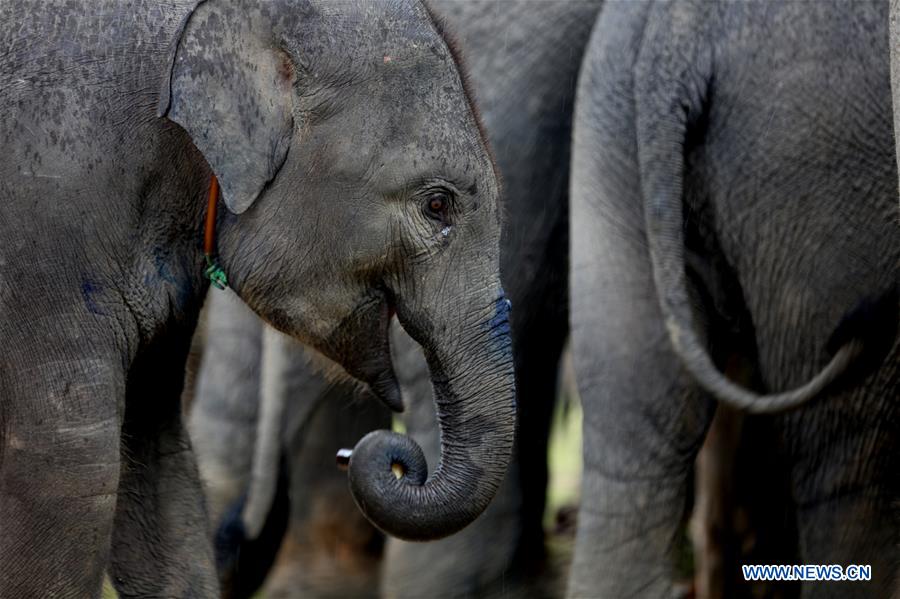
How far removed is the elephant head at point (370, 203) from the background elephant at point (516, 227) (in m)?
1.12

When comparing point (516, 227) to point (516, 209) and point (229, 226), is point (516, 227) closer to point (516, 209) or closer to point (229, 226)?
point (516, 209)

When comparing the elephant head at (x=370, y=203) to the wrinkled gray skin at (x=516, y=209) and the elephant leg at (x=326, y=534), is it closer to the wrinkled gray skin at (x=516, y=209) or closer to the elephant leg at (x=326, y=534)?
the wrinkled gray skin at (x=516, y=209)

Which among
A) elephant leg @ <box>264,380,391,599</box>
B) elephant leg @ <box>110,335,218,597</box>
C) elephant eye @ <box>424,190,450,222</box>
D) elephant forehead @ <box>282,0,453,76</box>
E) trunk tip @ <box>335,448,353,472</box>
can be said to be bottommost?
elephant leg @ <box>264,380,391,599</box>

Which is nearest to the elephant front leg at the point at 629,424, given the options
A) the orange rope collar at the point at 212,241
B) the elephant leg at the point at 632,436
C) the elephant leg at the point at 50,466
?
the elephant leg at the point at 632,436

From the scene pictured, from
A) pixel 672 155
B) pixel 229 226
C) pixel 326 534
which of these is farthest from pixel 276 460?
pixel 229 226

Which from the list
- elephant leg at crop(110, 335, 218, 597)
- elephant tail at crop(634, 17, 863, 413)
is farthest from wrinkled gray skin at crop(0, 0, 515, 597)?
elephant tail at crop(634, 17, 863, 413)

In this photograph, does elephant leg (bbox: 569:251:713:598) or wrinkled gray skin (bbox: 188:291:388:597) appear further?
wrinkled gray skin (bbox: 188:291:388:597)

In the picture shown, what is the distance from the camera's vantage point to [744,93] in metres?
3.31

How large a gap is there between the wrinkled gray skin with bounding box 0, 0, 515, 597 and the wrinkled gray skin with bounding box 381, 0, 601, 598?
3.75ft

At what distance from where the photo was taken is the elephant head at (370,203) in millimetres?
2623

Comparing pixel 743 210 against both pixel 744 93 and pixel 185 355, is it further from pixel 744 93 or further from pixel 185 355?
pixel 185 355

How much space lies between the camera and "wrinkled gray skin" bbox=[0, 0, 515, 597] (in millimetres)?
2582

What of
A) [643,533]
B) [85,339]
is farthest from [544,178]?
[85,339]

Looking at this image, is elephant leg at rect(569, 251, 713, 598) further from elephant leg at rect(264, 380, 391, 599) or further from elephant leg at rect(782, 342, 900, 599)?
elephant leg at rect(264, 380, 391, 599)
